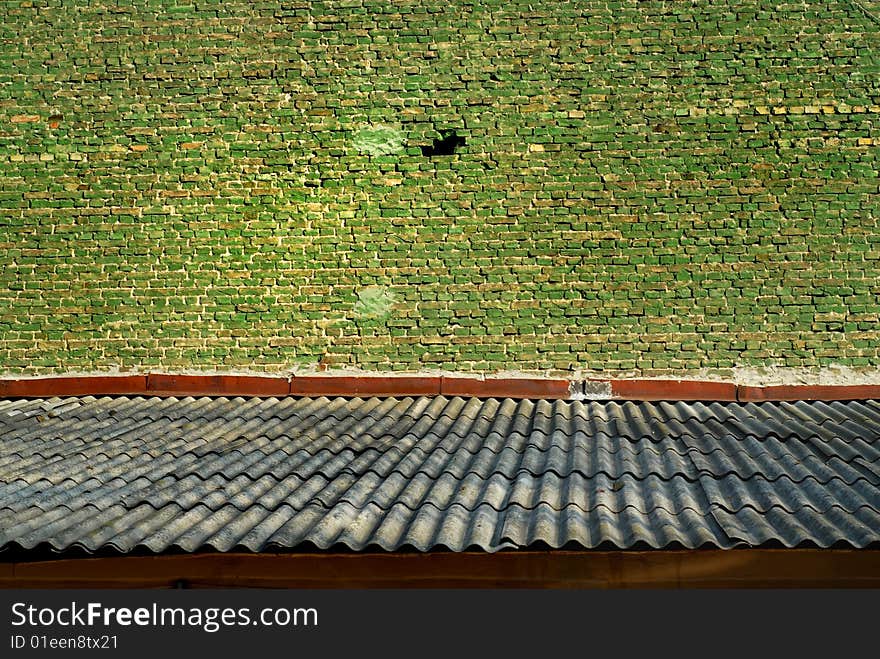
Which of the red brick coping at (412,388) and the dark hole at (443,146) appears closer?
the red brick coping at (412,388)

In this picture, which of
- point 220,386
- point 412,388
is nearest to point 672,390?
point 412,388

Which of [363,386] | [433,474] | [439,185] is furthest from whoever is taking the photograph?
[439,185]

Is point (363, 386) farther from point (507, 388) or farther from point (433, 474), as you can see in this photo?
point (433, 474)

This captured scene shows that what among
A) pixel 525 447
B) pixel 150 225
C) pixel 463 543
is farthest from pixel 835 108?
pixel 150 225

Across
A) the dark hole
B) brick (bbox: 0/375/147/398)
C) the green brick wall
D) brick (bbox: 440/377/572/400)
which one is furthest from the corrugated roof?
the dark hole

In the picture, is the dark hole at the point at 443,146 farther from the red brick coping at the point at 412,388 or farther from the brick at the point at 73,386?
the brick at the point at 73,386

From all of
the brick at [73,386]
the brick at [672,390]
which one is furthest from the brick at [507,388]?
the brick at [73,386]

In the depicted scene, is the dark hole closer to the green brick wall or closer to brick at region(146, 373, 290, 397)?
the green brick wall
